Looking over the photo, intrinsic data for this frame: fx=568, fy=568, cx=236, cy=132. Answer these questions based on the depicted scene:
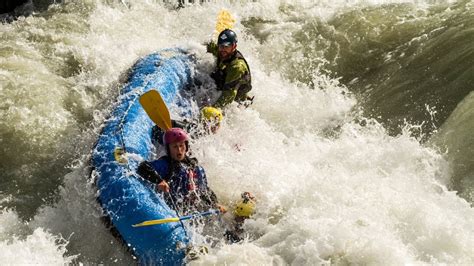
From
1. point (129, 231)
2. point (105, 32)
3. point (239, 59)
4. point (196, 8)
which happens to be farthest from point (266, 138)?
point (196, 8)

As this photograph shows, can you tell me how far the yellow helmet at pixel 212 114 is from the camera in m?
6.33

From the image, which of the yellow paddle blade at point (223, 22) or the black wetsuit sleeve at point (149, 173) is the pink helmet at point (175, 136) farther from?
the yellow paddle blade at point (223, 22)

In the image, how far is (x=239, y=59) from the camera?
6980mm

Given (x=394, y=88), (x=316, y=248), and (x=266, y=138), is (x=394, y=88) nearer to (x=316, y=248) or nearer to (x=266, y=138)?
(x=266, y=138)

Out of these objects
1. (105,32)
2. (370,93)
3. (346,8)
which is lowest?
(105,32)

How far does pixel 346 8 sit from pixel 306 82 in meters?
Answer: 2.10

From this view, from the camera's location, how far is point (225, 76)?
6930mm

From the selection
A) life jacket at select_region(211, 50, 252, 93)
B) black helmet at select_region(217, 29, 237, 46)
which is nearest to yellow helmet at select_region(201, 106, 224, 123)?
life jacket at select_region(211, 50, 252, 93)

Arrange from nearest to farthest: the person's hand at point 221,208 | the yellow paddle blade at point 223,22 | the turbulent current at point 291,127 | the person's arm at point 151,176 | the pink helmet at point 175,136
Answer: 1. the turbulent current at point 291,127
2. the person's arm at point 151,176
3. the pink helmet at point 175,136
4. the person's hand at point 221,208
5. the yellow paddle blade at point 223,22

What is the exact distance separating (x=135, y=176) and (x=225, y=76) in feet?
7.68

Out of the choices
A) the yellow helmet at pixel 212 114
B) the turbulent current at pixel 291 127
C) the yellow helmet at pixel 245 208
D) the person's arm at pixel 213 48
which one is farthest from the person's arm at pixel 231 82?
the yellow helmet at pixel 245 208

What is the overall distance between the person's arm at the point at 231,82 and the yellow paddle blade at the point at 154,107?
57.6 inches

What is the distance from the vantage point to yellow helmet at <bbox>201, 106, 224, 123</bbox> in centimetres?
633

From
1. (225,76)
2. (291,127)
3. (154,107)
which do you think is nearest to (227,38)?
(225,76)
